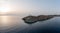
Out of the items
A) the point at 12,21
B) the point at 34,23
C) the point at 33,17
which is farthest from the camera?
the point at 12,21

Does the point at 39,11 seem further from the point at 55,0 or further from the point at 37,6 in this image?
the point at 55,0

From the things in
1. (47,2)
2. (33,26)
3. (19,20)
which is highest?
(47,2)

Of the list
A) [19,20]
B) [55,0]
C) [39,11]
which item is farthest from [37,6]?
[19,20]

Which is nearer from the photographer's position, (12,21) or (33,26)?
(33,26)

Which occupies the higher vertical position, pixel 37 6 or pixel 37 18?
pixel 37 6

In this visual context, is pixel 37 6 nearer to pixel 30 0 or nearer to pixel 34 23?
pixel 30 0

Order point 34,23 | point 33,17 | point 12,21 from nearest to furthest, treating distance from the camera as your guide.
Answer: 1. point 33,17
2. point 34,23
3. point 12,21

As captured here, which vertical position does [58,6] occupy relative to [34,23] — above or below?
above

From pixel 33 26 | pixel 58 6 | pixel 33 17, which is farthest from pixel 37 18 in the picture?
pixel 58 6

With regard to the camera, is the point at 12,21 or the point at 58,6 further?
the point at 12,21
